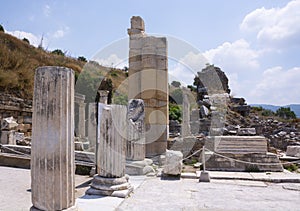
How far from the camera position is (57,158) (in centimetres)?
336

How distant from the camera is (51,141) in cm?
334

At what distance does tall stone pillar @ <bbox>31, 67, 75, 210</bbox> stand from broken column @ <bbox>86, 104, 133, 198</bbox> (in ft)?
6.32

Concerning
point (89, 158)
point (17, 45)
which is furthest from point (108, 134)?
point (17, 45)

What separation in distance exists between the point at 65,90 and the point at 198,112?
669 inches

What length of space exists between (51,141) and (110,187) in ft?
7.49

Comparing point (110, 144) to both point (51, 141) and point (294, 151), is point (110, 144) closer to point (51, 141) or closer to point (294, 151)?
point (51, 141)

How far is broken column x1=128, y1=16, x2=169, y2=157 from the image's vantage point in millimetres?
9375

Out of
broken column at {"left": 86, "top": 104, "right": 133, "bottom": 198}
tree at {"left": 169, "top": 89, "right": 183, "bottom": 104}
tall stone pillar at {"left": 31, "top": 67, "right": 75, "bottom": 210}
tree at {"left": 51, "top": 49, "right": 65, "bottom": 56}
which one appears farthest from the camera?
tree at {"left": 51, "top": 49, "right": 65, "bottom": 56}

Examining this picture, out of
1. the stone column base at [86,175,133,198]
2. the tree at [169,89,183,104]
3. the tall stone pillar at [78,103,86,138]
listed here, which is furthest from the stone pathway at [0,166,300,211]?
the tree at [169,89,183,104]

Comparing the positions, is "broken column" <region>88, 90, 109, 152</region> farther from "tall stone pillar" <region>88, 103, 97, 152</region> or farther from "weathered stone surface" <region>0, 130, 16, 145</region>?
"weathered stone surface" <region>0, 130, 16, 145</region>

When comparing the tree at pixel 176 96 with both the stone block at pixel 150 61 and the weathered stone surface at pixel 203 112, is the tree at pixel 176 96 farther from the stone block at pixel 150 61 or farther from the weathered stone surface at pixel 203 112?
the stone block at pixel 150 61

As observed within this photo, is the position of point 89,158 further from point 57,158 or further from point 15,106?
point 15,106

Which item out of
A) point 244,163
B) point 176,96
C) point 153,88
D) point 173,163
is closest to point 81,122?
point 153,88

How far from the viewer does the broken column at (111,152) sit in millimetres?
5363
